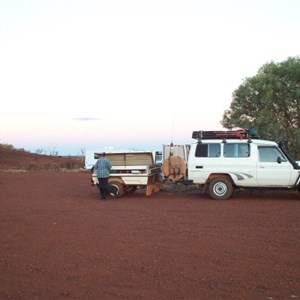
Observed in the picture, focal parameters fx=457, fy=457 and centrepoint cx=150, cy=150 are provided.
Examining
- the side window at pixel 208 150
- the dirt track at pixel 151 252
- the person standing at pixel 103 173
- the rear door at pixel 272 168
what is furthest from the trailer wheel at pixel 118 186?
the rear door at pixel 272 168

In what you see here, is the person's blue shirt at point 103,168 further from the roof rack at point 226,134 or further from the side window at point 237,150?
the side window at point 237,150

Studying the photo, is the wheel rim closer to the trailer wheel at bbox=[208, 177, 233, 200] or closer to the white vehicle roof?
the trailer wheel at bbox=[208, 177, 233, 200]

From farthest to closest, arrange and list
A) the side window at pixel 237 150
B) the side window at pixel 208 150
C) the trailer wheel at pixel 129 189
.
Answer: the trailer wheel at pixel 129 189, the side window at pixel 208 150, the side window at pixel 237 150

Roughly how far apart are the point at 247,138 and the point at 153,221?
19.4 ft

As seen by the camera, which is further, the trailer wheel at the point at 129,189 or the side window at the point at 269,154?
the trailer wheel at the point at 129,189

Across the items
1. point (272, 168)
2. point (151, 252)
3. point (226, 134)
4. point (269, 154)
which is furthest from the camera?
point (226, 134)

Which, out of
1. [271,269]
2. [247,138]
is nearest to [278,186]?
[247,138]

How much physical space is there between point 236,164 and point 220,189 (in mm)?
1004

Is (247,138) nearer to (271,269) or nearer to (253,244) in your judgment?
(253,244)

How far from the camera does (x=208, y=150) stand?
15555mm

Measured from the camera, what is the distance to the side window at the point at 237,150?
50.2ft

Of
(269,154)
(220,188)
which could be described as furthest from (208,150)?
(269,154)

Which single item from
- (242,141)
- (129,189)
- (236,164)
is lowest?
(129,189)

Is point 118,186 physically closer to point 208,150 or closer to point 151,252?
point 208,150
